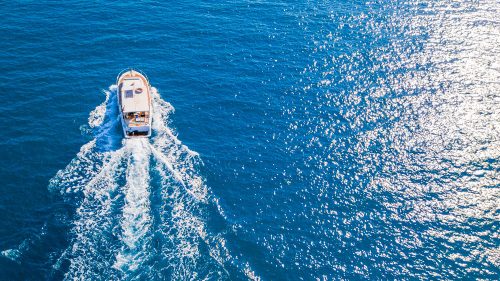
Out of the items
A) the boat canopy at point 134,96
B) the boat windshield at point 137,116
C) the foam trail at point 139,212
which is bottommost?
the foam trail at point 139,212

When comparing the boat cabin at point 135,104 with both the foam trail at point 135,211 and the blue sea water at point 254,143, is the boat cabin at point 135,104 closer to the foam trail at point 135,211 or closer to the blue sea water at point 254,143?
the foam trail at point 135,211

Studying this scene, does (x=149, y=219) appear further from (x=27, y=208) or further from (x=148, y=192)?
(x=27, y=208)

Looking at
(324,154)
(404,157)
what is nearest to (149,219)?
(324,154)

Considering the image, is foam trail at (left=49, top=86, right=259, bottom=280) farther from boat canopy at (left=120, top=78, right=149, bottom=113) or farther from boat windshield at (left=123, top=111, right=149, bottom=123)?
boat canopy at (left=120, top=78, right=149, bottom=113)

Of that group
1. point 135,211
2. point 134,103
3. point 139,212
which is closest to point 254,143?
point 134,103

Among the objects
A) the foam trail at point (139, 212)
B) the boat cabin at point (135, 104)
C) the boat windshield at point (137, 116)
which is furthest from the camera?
the boat windshield at point (137, 116)

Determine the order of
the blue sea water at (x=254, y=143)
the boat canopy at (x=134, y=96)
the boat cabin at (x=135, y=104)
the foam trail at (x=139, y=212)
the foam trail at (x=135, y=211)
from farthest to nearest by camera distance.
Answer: the boat canopy at (x=134, y=96) → the boat cabin at (x=135, y=104) → the blue sea water at (x=254, y=143) → the foam trail at (x=135, y=211) → the foam trail at (x=139, y=212)

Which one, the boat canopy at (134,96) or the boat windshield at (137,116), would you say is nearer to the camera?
the boat windshield at (137,116)

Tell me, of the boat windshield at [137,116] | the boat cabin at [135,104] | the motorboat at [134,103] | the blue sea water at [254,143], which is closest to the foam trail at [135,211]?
the blue sea water at [254,143]
